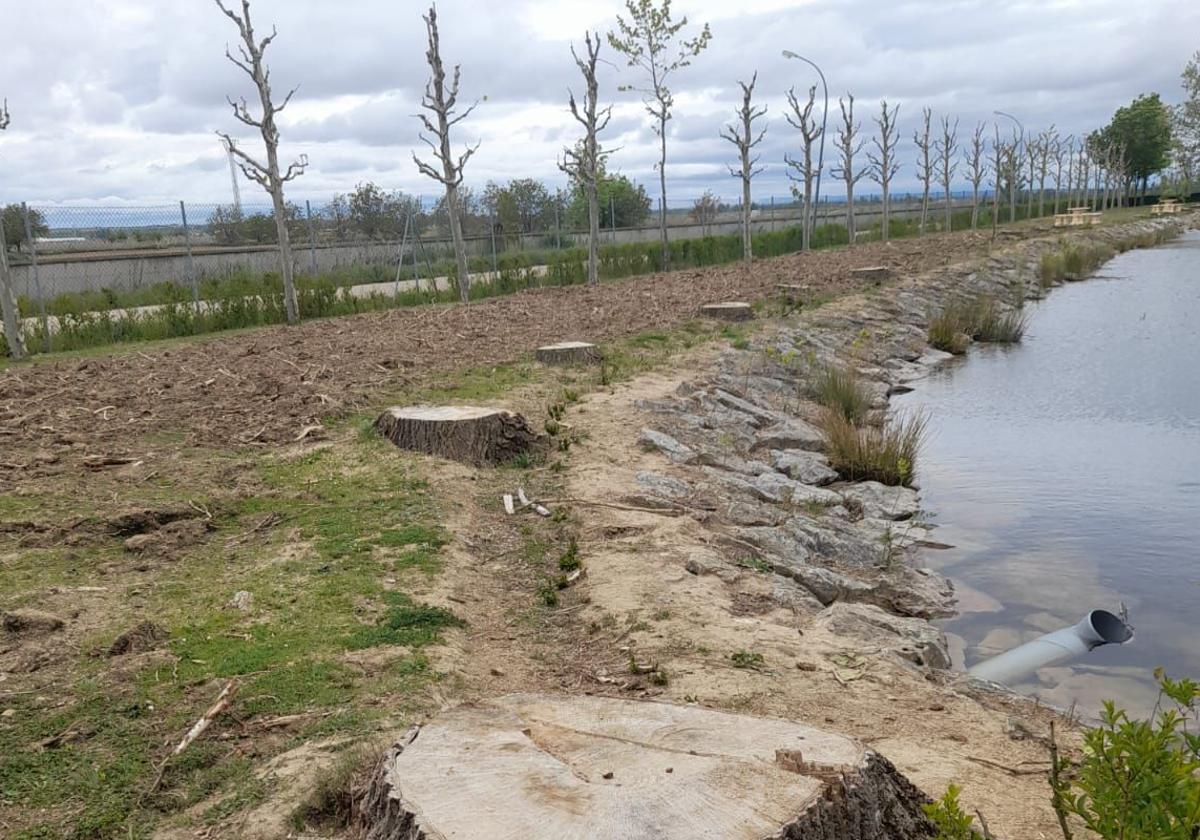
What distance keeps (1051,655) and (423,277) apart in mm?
19079

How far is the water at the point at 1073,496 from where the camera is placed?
5.33 m

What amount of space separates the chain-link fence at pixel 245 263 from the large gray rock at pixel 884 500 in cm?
1067

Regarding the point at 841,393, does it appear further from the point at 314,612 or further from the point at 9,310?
the point at 9,310

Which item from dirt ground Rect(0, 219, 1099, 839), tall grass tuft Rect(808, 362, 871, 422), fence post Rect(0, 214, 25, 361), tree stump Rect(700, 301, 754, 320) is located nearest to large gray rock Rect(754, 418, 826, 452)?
tall grass tuft Rect(808, 362, 871, 422)

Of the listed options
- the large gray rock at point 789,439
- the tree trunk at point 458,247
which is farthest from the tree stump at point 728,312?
the large gray rock at point 789,439

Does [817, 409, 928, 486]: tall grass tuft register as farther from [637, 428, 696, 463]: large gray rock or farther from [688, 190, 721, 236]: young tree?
[688, 190, 721, 236]: young tree

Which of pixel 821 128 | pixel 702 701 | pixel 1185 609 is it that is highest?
pixel 821 128

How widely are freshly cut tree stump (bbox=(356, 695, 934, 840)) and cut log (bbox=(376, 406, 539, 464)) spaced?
3.99m

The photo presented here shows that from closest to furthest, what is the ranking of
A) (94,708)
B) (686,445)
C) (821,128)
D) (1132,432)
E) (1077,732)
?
1. (94,708)
2. (1077,732)
3. (686,445)
4. (1132,432)
5. (821,128)

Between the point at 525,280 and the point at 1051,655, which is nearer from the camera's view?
the point at 1051,655

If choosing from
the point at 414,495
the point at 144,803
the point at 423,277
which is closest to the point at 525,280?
the point at 423,277

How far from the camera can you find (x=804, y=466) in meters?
8.05

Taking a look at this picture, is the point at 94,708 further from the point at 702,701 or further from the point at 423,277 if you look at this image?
the point at 423,277

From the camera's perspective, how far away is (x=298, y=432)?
704cm
